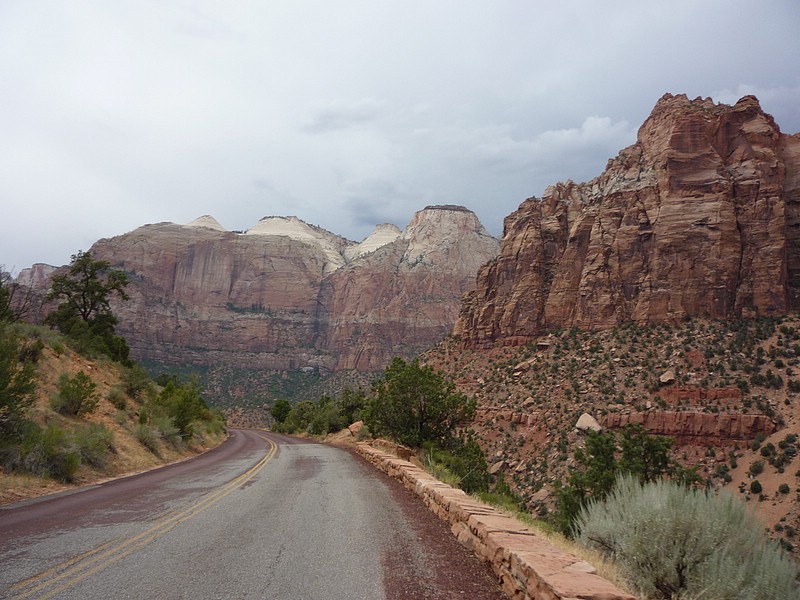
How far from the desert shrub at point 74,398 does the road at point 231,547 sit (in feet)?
24.2

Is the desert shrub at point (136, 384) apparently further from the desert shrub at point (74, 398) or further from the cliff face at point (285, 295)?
the cliff face at point (285, 295)

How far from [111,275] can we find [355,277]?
131243 mm

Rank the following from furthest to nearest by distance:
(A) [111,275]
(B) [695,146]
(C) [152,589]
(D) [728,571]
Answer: (B) [695,146] < (A) [111,275] < (D) [728,571] < (C) [152,589]

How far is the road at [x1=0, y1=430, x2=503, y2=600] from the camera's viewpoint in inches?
183

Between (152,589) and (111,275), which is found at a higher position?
(111,275)

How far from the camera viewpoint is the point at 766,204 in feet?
186

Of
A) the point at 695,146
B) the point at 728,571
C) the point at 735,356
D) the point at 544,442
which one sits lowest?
the point at 544,442

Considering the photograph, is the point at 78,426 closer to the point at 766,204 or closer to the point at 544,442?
the point at 544,442

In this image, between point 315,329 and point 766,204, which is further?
point 315,329

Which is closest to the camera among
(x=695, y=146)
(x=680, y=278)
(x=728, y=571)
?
(x=728, y=571)

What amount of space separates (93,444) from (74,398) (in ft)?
12.5

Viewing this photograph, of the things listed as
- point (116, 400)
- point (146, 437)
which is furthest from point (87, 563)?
point (116, 400)

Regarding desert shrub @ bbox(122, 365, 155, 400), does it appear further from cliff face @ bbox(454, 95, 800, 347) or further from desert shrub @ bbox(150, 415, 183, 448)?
cliff face @ bbox(454, 95, 800, 347)

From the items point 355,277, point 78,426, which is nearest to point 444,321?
point 355,277
